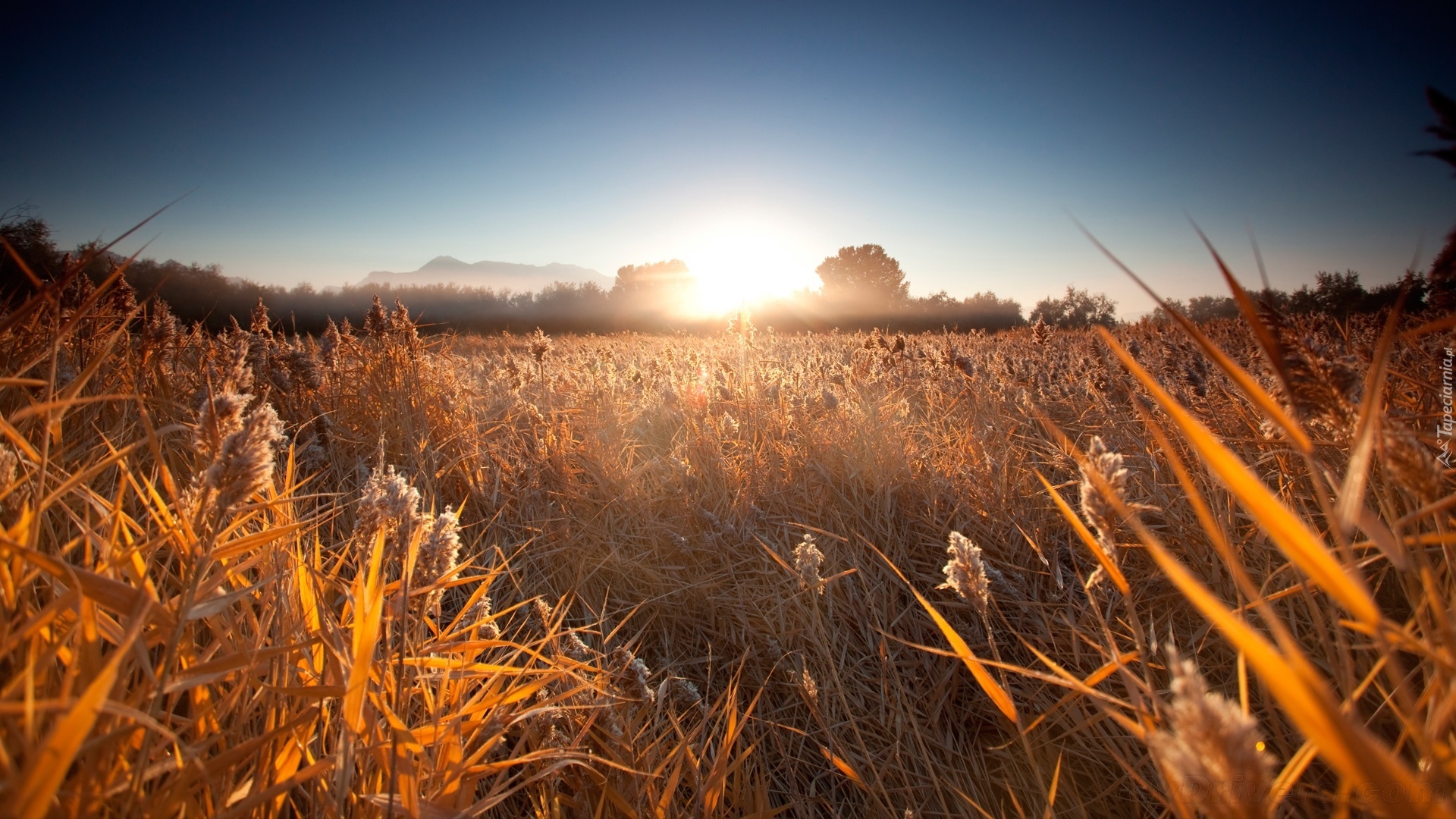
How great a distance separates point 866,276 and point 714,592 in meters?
47.2

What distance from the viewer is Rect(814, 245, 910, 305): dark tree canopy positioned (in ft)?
149

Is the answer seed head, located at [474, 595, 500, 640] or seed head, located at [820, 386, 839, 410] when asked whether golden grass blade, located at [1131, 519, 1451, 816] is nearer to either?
seed head, located at [474, 595, 500, 640]

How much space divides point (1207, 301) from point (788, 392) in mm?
25605

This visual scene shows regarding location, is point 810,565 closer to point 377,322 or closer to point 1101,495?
point 1101,495

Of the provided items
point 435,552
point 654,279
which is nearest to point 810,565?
point 435,552

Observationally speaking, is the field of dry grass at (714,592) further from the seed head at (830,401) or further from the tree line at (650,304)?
the tree line at (650,304)

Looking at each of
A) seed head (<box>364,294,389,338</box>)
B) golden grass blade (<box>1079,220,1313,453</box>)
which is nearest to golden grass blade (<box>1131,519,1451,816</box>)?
golden grass blade (<box>1079,220,1313,453</box>)

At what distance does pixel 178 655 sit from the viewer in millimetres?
890

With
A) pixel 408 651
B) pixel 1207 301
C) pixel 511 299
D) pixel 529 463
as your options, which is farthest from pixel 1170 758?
pixel 511 299

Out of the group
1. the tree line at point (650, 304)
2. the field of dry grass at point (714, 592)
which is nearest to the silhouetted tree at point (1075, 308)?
the tree line at point (650, 304)

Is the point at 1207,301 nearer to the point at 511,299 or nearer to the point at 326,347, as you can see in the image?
the point at 326,347

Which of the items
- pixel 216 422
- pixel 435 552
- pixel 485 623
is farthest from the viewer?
pixel 485 623

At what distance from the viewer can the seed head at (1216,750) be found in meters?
0.38

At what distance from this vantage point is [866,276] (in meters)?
46.4
